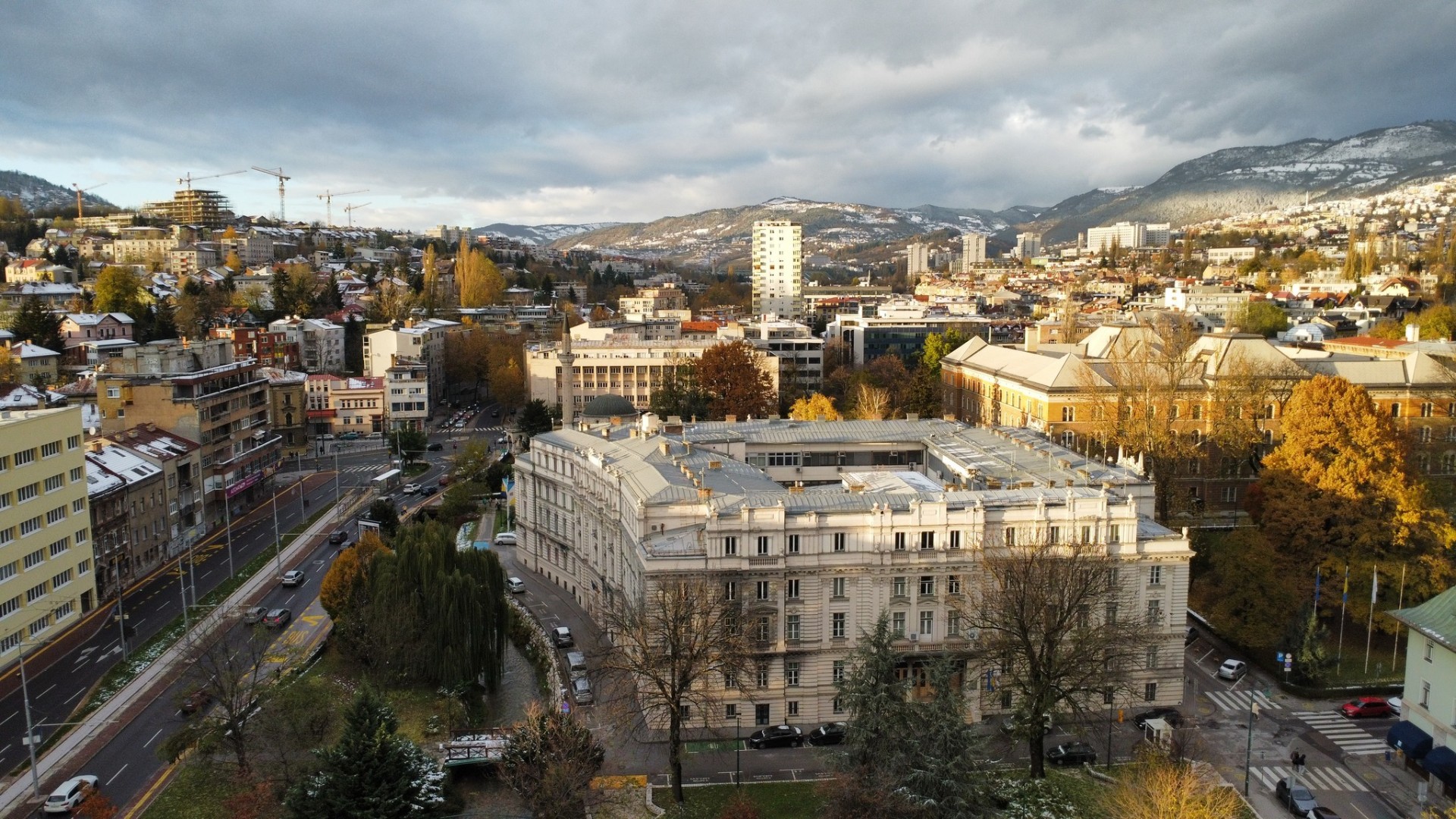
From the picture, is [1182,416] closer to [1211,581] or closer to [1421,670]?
[1211,581]

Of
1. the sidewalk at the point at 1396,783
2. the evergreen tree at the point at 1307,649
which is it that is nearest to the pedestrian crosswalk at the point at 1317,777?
the sidewalk at the point at 1396,783

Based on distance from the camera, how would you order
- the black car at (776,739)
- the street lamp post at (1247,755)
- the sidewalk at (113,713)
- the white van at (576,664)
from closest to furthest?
1. the sidewalk at (113,713)
2. the street lamp post at (1247,755)
3. the black car at (776,739)
4. the white van at (576,664)

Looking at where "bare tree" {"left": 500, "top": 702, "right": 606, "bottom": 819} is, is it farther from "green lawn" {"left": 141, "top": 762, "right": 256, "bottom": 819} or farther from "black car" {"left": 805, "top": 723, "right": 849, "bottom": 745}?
"green lawn" {"left": 141, "top": 762, "right": 256, "bottom": 819}

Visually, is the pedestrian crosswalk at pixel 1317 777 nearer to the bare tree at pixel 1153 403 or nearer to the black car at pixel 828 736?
the black car at pixel 828 736

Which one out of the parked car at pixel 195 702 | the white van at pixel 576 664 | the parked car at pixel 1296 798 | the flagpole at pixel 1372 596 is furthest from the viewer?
the flagpole at pixel 1372 596

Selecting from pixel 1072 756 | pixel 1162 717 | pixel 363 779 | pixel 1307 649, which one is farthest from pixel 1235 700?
pixel 363 779

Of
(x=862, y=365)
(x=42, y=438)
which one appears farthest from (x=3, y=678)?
(x=862, y=365)
